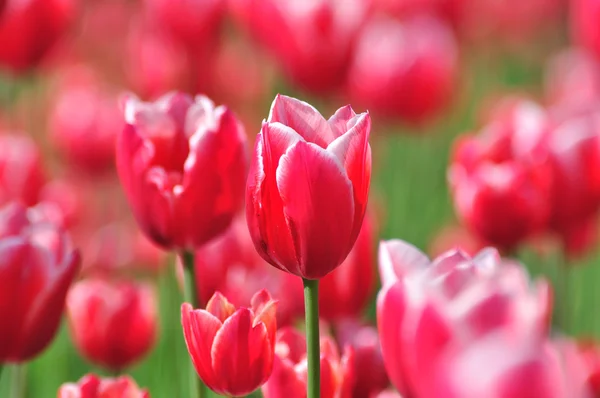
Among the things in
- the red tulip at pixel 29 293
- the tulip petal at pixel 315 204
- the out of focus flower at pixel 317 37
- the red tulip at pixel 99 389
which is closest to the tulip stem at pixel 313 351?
the tulip petal at pixel 315 204

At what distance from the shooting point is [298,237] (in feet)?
2.13

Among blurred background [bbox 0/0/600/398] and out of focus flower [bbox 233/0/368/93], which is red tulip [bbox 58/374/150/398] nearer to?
blurred background [bbox 0/0/600/398]

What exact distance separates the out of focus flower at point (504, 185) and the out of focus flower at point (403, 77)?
85 centimetres

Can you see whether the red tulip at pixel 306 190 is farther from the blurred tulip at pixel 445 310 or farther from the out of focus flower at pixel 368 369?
the out of focus flower at pixel 368 369

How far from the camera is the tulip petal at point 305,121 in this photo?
0.67 metres

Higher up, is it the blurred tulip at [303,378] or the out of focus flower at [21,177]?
the out of focus flower at [21,177]

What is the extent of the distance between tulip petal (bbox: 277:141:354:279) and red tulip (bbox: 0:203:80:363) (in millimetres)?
241

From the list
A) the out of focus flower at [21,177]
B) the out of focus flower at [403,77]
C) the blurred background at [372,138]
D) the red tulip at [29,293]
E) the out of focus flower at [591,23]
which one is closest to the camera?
the red tulip at [29,293]

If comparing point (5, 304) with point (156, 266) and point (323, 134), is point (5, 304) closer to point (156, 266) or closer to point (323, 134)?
point (323, 134)

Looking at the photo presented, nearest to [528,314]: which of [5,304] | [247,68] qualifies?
[5,304]

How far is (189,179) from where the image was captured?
78 centimetres

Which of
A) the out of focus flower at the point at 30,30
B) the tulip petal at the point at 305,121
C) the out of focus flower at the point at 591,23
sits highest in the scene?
the out of focus flower at the point at 30,30

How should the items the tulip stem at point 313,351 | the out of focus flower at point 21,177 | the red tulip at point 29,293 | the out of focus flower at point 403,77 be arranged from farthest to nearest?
the out of focus flower at point 403,77 → the out of focus flower at point 21,177 → the red tulip at point 29,293 → the tulip stem at point 313,351

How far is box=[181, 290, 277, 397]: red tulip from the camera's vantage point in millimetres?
645
